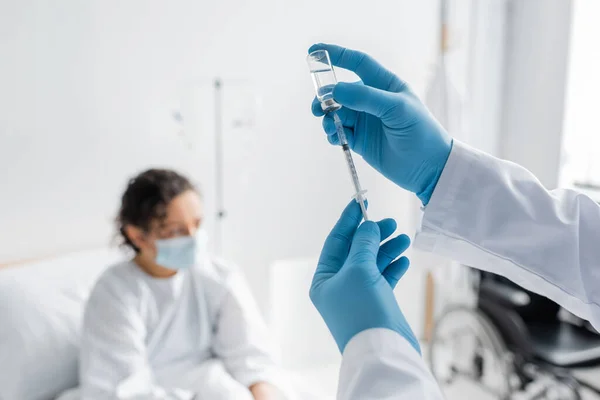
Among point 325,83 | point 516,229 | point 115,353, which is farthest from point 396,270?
point 115,353

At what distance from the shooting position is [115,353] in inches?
54.7

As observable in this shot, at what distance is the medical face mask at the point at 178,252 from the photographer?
1481mm

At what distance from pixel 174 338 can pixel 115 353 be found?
20 centimetres

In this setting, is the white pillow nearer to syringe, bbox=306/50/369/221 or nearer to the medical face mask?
the medical face mask

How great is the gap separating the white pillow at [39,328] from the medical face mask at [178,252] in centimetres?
39

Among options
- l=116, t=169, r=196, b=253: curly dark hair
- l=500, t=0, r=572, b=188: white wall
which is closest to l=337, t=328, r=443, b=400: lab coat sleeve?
l=116, t=169, r=196, b=253: curly dark hair

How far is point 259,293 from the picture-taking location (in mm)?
2314

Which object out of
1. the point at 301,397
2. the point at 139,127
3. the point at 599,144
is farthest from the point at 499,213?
the point at 599,144

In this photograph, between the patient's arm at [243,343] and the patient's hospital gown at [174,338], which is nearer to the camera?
the patient's hospital gown at [174,338]

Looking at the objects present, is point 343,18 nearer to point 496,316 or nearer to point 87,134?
point 87,134

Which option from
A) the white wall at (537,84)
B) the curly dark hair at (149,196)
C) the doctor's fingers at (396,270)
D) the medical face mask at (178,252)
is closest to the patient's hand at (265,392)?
the medical face mask at (178,252)

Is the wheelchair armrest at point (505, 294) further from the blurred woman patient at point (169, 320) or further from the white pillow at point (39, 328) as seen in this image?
the white pillow at point (39, 328)

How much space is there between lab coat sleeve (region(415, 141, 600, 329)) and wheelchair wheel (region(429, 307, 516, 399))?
46.0 inches

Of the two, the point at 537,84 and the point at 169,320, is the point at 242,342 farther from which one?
the point at 537,84
